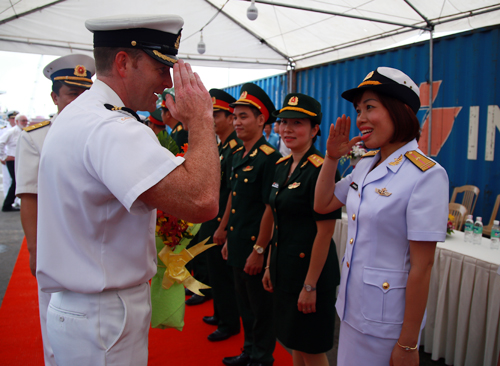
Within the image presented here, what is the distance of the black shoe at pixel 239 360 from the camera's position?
8.00 feet

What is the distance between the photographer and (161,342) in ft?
9.20

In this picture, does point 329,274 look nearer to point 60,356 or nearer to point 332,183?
point 332,183

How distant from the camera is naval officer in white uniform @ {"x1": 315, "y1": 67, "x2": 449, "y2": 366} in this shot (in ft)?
3.91

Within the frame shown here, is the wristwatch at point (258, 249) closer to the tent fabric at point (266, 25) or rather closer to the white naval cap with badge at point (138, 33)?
the white naval cap with badge at point (138, 33)

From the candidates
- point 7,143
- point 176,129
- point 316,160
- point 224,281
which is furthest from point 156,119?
point 7,143

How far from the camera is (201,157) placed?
865 millimetres

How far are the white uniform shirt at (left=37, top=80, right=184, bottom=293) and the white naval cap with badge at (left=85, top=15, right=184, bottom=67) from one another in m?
0.14

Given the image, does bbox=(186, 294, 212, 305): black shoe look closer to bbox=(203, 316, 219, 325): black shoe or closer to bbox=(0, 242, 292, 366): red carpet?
bbox=(0, 242, 292, 366): red carpet

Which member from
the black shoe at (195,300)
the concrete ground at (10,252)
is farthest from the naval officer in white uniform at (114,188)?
the black shoe at (195,300)

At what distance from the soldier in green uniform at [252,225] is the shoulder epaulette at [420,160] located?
1105mm

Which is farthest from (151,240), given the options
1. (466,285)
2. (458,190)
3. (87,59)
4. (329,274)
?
(458,190)

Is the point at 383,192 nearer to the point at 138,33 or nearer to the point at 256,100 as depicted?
the point at 138,33

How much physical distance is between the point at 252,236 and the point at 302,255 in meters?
0.62

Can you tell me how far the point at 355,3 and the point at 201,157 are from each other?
501 cm
